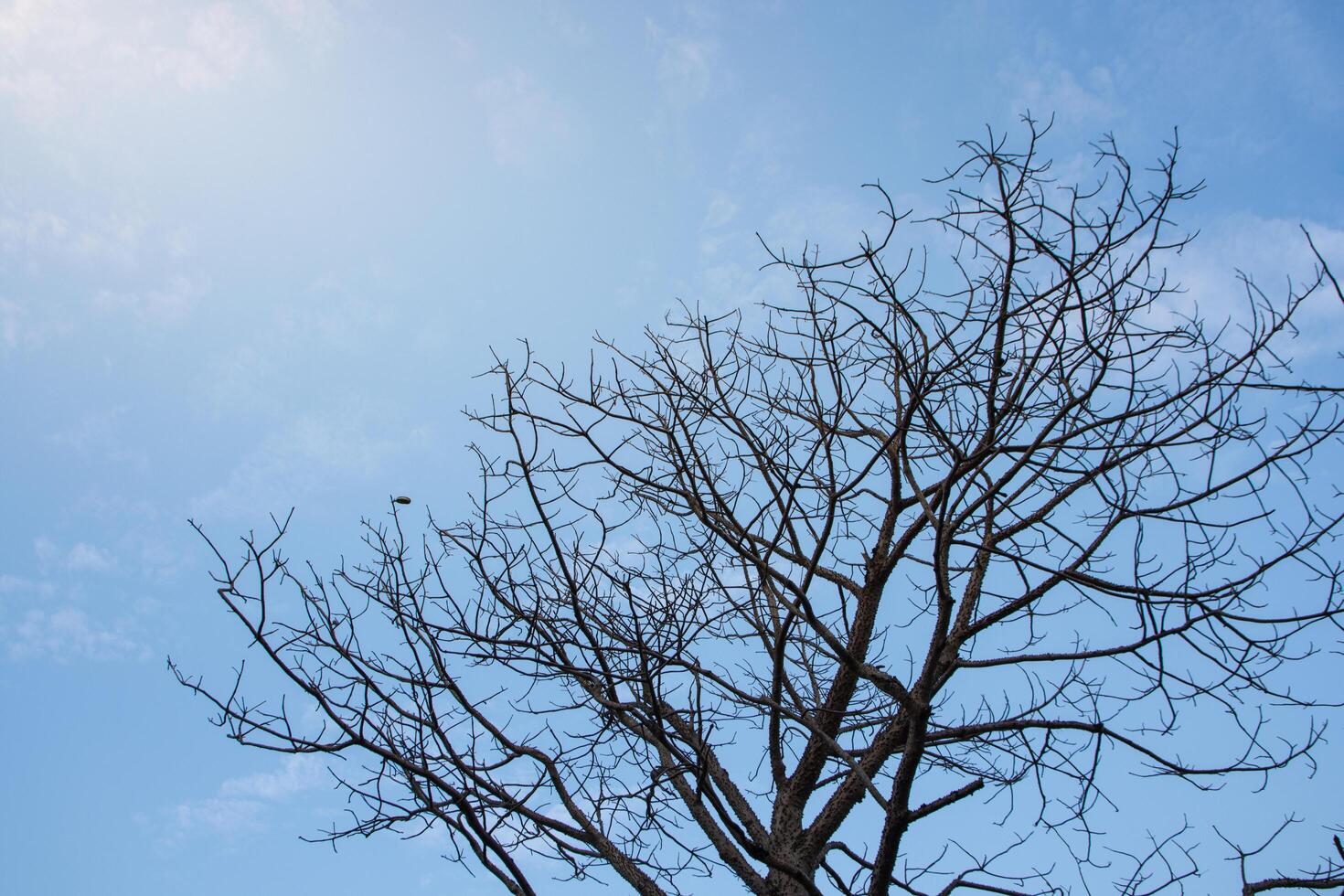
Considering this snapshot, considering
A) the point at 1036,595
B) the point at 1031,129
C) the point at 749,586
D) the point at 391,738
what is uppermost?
the point at 1031,129

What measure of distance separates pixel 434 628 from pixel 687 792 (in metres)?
1.09

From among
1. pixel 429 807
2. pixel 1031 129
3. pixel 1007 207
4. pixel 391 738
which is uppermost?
pixel 1031 129

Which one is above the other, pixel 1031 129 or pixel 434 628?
pixel 1031 129

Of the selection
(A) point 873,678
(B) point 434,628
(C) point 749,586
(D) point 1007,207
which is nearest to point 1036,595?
(A) point 873,678

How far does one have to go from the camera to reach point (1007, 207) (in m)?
3.14

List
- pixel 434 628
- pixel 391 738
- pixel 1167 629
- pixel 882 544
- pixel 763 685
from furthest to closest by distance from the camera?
pixel 763 685, pixel 882 544, pixel 434 628, pixel 391 738, pixel 1167 629

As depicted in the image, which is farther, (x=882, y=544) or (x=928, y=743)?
(x=882, y=544)

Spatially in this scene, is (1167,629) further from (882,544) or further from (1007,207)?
(1007,207)

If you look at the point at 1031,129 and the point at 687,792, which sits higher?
the point at 1031,129

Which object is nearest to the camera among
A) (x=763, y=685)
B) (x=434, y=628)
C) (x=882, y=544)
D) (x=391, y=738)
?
(x=391, y=738)

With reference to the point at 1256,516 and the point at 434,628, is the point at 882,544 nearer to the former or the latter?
the point at 1256,516

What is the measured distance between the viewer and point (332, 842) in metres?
3.57

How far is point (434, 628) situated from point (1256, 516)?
9.32 feet

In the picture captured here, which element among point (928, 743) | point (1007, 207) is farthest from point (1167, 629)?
point (1007, 207)
